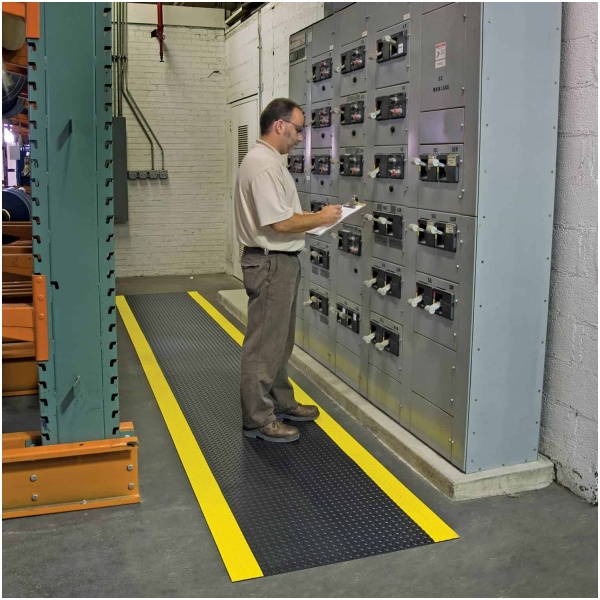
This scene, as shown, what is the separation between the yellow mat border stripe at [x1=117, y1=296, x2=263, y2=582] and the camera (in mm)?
3254

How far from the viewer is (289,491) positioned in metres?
3.99

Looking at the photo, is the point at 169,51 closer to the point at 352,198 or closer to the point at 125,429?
the point at 352,198

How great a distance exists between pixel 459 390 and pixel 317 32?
11.0 feet

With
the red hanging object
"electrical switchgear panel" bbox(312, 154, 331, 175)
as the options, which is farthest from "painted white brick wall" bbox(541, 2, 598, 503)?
the red hanging object

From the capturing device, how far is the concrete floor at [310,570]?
3.05 meters

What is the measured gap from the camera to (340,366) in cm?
562

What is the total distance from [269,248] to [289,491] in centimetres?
149

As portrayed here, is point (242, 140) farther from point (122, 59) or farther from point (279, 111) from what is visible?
point (279, 111)

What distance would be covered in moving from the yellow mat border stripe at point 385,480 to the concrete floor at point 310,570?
7 cm

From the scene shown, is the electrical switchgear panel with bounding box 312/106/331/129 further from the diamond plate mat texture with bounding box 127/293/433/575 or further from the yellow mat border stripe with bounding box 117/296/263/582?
the yellow mat border stripe with bounding box 117/296/263/582

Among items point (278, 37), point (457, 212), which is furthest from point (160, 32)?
point (457, 212)

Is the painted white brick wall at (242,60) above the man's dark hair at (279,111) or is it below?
above

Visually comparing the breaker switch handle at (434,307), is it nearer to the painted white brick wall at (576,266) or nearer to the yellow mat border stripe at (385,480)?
the painted white brick wall at (576,266)

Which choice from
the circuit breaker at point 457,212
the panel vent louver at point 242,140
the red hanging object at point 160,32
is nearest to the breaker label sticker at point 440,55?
the circuit breaker at point 457,212
